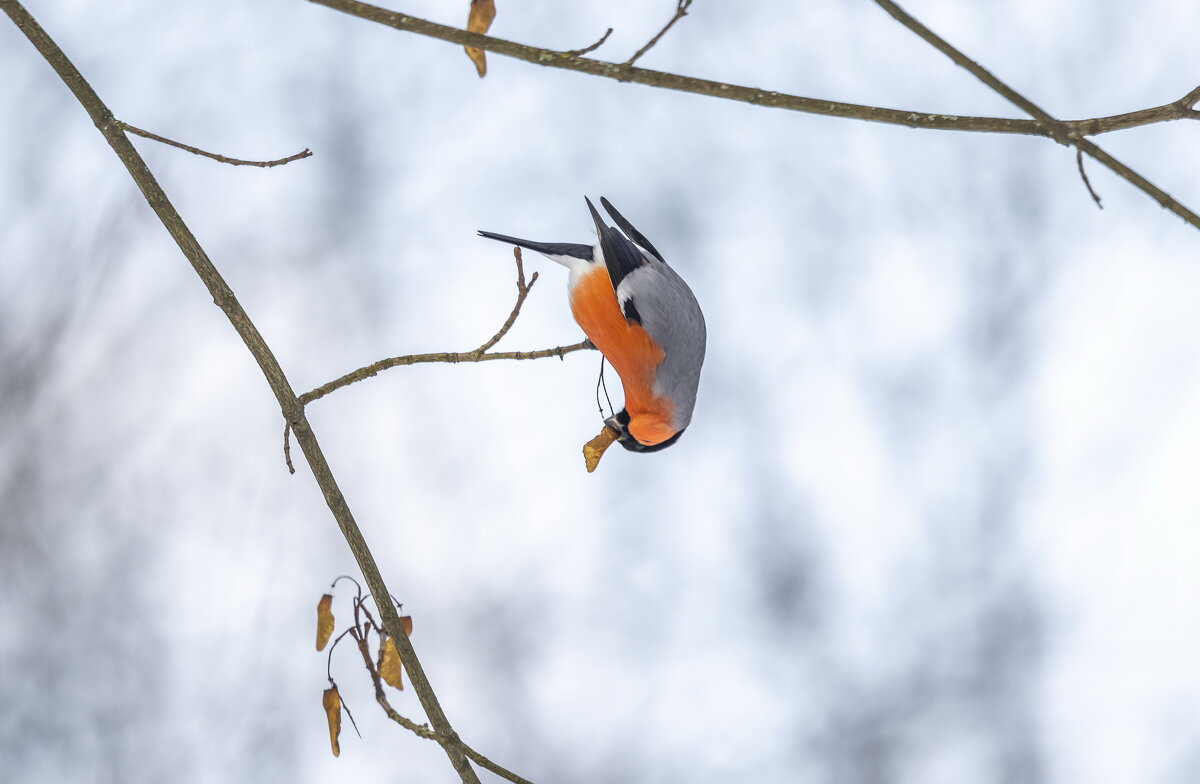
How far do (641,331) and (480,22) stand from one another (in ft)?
3.77

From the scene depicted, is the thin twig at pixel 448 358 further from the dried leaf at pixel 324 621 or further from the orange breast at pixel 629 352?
the orange breast at pixel 629 352

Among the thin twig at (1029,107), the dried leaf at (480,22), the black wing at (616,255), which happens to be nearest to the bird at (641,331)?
the black wing at (616,255)

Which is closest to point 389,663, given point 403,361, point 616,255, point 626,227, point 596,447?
point 403,361

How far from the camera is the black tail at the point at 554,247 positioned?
247 cm

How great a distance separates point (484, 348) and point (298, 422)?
0.30m

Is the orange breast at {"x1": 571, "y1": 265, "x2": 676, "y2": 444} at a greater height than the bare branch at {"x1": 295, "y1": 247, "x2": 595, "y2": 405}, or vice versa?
the orange breast at {"x1": 571, "y1": 265, "x2": 676, "y2": 444}

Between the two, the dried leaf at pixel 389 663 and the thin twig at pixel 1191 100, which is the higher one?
the thin twig at pixel 1191 100

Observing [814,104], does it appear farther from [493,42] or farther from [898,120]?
[493,42]

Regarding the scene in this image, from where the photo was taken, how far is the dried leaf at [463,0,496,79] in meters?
1.14

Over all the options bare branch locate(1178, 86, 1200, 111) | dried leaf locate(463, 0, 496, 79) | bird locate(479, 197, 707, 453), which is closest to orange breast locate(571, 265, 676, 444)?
bird locate(479, 197, 707, 453)

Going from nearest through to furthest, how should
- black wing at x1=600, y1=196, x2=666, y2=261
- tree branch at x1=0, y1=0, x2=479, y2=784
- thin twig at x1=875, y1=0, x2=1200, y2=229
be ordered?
thin twig at x1=875, y1=0, x2=1200, y2=229, tree branch at x1=0, y1=0, x2=479, y2=784, black wing at x1=600, y1=196, x2=666, y2=261

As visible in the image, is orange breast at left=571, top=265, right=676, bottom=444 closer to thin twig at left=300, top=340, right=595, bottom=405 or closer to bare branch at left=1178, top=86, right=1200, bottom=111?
thin twig at left=300, top=340, right=595, bottom=405

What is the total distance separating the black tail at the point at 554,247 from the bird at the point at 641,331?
2 centimetres

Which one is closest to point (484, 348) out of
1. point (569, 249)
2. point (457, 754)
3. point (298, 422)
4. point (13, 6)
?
point (298, 422)
